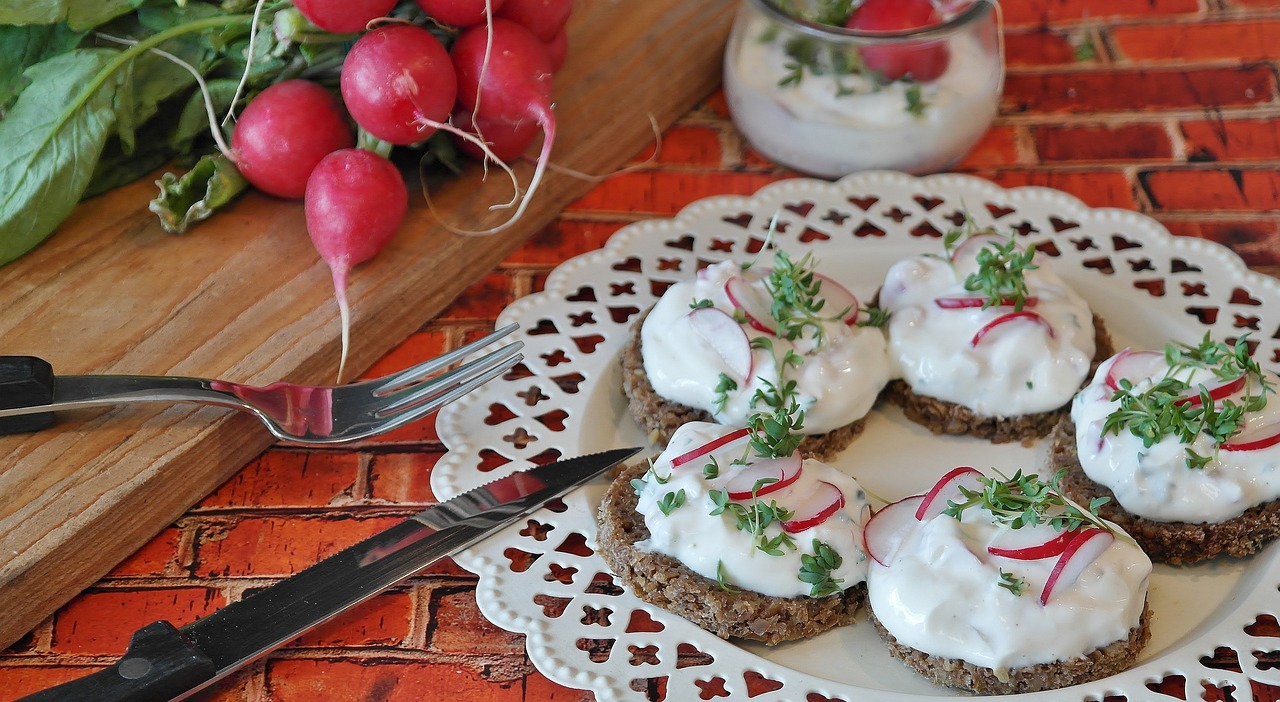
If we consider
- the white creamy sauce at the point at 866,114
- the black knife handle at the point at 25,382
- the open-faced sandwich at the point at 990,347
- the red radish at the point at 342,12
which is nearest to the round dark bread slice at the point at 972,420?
the open-faced sandwich at the point at 990,347

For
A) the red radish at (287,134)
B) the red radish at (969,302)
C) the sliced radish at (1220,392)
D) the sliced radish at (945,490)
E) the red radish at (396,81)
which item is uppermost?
the red radish at (396,81)

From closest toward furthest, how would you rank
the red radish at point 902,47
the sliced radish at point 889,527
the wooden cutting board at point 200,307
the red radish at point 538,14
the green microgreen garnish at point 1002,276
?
1. the sliced radish at point 889,527
2. the wooden cutting board at point 200,307
3. the green microgreen garnish at point 1002,276
4. the red radish at point 538,14
5. the red radish at point 902,47

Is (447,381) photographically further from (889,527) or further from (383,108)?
(889,527)

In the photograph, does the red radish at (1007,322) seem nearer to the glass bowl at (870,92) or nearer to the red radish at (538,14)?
the glass bowl at (870,92)

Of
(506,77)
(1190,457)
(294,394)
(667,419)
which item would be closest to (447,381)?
Result: (294,394)

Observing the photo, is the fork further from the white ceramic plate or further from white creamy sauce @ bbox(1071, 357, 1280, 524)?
white creamy sauce @ bbox(1071, 357, 1280, 524)
